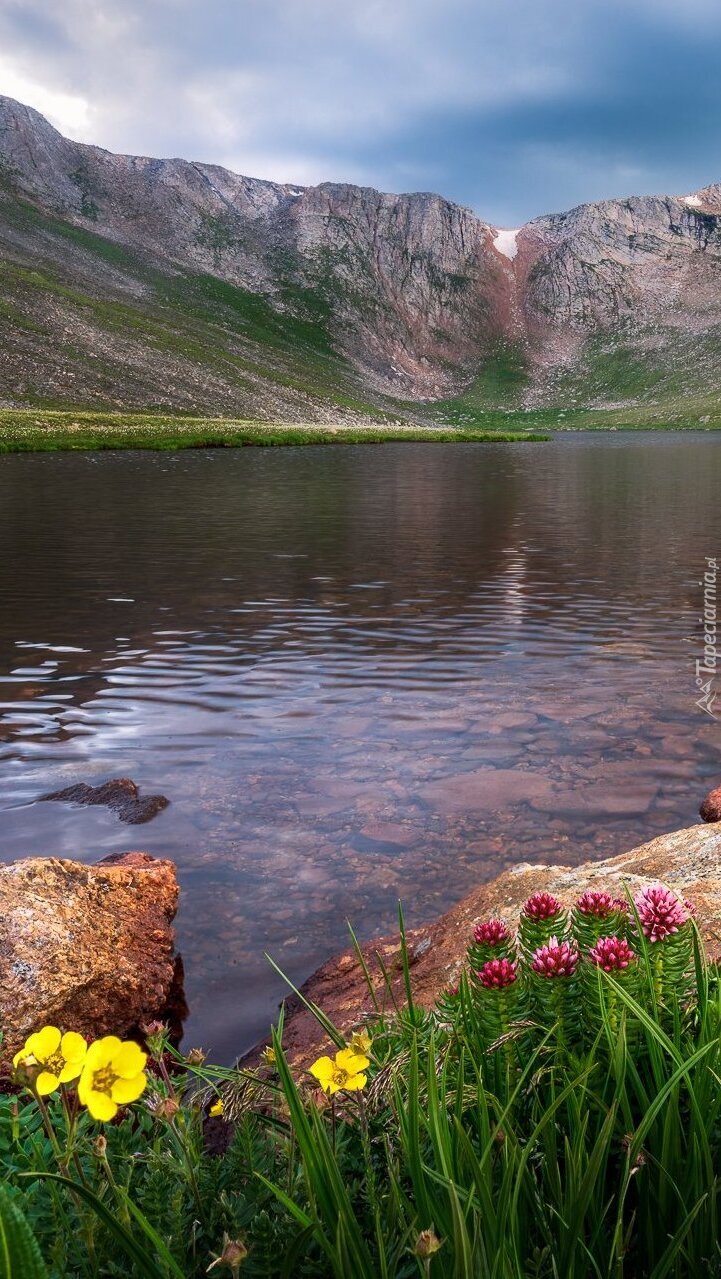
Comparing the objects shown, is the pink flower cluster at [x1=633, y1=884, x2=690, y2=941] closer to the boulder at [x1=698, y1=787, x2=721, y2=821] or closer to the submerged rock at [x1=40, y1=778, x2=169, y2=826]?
the boulder at [x1=698, y1=787, x2=721, y2=821]

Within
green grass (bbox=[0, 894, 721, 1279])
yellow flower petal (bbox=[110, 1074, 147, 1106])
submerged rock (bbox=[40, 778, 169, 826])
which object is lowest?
submerged rock (bbox=[40, 778, 169, 826])

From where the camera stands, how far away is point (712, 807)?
9.01 metres

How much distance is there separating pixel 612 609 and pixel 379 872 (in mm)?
14109

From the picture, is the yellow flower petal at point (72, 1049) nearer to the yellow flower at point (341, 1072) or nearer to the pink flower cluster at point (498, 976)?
the yellow flower at point (341, 1072)

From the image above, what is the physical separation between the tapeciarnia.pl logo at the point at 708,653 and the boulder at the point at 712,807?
165 inches

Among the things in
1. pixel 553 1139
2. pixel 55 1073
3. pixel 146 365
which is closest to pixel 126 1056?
pixel 55 1073

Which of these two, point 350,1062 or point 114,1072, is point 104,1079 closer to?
point 114,1072

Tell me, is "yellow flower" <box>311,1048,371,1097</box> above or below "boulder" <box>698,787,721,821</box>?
above

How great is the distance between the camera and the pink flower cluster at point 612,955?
8.36 ft

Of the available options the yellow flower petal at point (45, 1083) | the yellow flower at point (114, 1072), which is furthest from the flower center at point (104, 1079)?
the yellow flower petal at point (45, 1083)

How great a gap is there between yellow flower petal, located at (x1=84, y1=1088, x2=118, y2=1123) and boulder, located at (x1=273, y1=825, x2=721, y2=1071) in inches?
129

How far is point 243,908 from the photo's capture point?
7902 millimetres

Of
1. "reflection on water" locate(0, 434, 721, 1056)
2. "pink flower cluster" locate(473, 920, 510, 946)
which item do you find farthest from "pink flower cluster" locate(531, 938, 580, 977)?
"reflection on water" locate(0, 434, 721, 1056)

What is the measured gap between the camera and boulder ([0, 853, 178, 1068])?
5.37 meters
